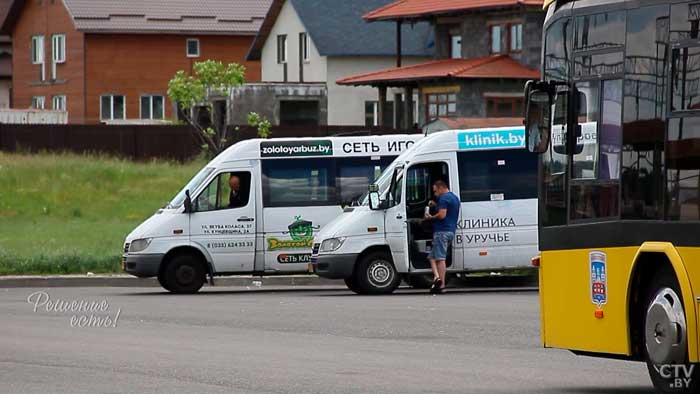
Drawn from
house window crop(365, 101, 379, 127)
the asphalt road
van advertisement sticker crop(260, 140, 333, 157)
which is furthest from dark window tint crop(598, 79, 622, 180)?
house window crop(365, 101, 379, 127)

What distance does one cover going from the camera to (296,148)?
25625mm

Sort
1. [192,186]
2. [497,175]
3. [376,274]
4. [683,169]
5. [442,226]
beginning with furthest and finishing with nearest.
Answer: [192,186]
[497,175]
[376,274]
[442,226]
[683,169]

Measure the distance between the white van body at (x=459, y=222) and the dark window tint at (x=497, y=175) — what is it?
0.05 feet

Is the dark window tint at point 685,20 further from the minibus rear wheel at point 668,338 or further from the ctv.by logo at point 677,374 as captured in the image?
the ctv.by logo at point 677,374

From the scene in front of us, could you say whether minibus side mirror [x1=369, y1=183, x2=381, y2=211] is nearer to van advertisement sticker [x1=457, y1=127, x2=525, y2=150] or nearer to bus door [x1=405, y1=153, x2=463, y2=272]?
bus door [x1=405, y1=153, x2=463, y2=272]

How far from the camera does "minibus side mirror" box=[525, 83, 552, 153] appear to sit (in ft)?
39.2

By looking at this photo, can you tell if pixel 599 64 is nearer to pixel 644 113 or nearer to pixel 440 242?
pixel 644 113

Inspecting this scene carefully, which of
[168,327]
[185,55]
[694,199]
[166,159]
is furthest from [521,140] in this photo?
[185,55]

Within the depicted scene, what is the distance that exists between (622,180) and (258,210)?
1458 centimetres

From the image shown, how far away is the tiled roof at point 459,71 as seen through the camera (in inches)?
2190

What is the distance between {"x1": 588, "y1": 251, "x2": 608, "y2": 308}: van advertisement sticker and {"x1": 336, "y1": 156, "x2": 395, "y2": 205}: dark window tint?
14.3m

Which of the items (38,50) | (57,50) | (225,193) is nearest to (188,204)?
(225,193)

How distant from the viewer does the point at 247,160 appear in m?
25.4

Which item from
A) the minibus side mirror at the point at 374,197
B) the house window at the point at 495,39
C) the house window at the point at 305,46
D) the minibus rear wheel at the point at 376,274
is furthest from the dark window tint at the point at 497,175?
the house window at the point at 305,46
